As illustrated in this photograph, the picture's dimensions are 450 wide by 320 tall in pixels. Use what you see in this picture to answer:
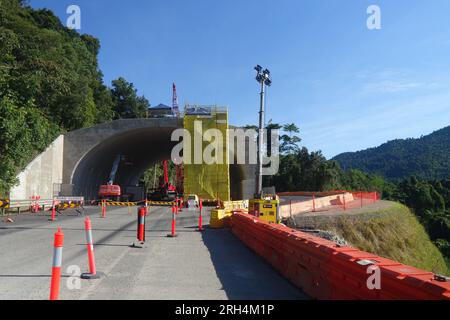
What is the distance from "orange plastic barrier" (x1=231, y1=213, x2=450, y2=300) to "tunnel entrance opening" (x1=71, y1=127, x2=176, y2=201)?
35.0m

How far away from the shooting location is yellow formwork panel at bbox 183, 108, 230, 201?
42500mm

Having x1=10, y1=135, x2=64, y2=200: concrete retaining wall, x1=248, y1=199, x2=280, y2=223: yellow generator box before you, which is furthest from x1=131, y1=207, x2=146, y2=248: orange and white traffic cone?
x1=10, y1=135, x2=64, y2=200: concrete retaining wall

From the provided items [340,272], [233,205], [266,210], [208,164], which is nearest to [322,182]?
[208,164]

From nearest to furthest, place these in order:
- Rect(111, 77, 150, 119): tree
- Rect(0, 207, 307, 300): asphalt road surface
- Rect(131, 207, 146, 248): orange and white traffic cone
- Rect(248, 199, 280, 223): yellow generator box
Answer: Rect(0, 207, 307, 300): asphalt road surface, Rect(131, 207, 146, 248): orange and white traffic cone, Rect(248, 199, 280, 223): yellow generator box, Rect(111, 77, 150, 119): tree

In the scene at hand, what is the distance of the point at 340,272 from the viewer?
5.65 m

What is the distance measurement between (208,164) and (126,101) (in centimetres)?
5696

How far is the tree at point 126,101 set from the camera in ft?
309

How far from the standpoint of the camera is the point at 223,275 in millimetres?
8562

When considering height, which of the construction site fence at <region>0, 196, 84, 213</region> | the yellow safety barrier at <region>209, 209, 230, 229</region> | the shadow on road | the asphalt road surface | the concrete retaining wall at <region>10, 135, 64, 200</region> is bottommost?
the shadow on road

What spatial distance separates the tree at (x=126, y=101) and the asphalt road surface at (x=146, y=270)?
267ft

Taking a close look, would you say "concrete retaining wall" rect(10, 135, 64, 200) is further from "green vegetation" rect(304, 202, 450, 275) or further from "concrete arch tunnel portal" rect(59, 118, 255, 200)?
"green vegetation" rect(304, 202, 450, 275)

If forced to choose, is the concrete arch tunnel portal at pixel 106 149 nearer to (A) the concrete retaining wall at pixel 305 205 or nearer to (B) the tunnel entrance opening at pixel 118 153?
(B) the tunnel entrance opening at pixel 118 153

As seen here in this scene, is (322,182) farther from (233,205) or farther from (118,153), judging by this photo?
(233,205)
